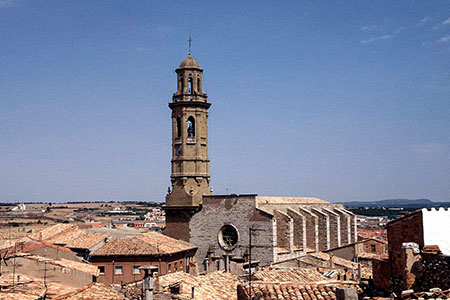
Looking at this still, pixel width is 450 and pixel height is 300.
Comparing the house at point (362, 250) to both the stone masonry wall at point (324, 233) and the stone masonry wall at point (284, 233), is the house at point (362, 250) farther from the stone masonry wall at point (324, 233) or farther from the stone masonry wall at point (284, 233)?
the stone masonry wall at point (284, 233)

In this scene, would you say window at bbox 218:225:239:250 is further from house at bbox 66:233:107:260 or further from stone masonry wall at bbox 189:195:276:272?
house at bbox 66:233:107:260

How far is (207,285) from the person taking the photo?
22.9 m

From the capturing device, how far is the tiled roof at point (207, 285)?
20.8m

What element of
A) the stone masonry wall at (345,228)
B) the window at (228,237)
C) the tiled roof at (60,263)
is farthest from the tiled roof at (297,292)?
the stone masonry wall at (345,228)

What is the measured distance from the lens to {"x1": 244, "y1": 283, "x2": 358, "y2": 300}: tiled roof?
42.6 feet

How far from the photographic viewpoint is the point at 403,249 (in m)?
11.6

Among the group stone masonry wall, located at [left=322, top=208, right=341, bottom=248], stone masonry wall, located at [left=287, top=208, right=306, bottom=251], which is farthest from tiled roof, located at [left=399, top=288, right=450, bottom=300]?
stone masonry wall, located at [left=322, top=208, right=341, bottom=248]

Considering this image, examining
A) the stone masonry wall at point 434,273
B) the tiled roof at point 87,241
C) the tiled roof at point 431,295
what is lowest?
the tiled roof at point 87,241

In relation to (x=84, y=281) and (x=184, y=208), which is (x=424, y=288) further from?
(x=184, y=208)

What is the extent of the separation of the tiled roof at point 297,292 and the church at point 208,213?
27.1 m

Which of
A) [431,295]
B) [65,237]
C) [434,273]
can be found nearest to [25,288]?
[434,273]

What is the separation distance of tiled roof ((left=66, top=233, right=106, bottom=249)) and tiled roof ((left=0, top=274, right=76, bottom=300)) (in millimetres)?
14059

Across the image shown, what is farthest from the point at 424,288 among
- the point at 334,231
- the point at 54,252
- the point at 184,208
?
the point at 334,231

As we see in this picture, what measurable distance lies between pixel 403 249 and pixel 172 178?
35.7m
